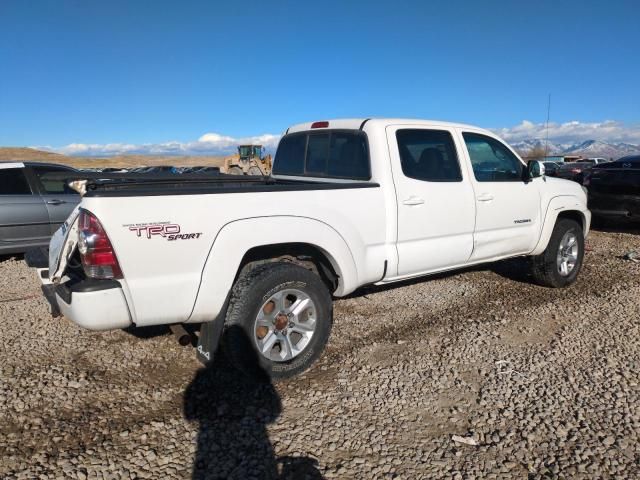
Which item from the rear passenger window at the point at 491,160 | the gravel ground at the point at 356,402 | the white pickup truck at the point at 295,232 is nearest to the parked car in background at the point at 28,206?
the gravel ground at the point at 356,402

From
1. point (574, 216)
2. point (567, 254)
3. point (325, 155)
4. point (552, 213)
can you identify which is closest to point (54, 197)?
point (325, 155)

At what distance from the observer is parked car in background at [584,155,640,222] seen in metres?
8.88

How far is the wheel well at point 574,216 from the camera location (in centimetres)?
594

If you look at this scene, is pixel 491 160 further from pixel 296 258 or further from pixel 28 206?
pixel 28 206

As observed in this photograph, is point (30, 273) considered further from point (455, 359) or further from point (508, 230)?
point (508, 230)

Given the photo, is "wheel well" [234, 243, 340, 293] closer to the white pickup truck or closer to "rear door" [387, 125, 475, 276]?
the white pickup truck

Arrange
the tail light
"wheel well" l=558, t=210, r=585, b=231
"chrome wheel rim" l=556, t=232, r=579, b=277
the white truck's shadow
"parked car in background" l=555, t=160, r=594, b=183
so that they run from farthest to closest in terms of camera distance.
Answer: "parked car in background" l=555, t=160, r=594, b=183 < "wheel well" l=558, t=210, r=585, b=231 < "chrome wheel rim" l=556, t=232, r=579, b=277 < the tail light < the white truck's shadow

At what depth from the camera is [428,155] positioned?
4.54 m

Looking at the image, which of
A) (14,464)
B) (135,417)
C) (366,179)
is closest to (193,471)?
(135,417)

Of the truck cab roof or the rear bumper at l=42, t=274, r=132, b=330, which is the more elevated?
the truck cab roof

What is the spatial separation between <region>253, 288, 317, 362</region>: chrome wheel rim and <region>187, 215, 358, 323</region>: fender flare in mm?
344

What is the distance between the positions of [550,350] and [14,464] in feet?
12.7

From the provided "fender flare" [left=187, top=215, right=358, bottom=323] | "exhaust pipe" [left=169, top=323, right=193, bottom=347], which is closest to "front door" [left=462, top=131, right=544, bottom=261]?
"fender flare" [left=187, top=215, right=358, bottom=323]

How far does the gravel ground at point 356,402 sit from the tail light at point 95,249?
955 millimetres
